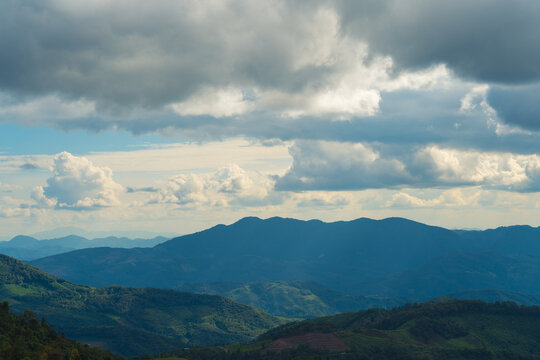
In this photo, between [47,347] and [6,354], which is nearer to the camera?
[6,354]

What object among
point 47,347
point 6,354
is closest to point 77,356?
point 47,347

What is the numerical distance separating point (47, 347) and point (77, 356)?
11.7 m

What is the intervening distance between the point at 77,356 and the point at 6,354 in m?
34.5

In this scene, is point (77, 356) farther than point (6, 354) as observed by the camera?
Yes

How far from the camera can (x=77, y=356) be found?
193000 mm

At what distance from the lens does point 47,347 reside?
194m

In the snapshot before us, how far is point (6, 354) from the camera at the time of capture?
162m

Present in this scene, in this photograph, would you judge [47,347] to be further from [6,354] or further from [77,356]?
[6,354]
